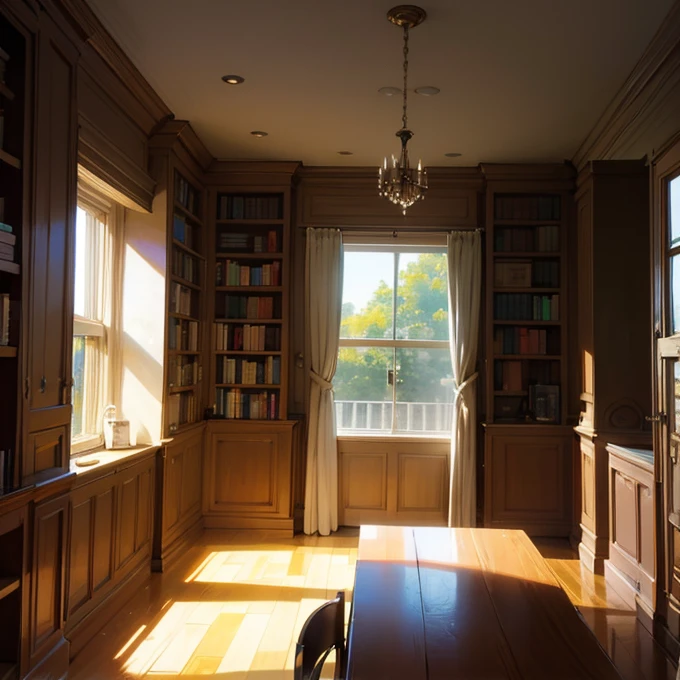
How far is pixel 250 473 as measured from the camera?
552cm

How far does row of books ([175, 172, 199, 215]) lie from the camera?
491cm

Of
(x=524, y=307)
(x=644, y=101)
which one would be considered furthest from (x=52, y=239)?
(x=524, y=307)

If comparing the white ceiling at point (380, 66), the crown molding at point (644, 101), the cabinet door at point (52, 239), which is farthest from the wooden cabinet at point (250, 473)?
the crown molding at point (644, 101)

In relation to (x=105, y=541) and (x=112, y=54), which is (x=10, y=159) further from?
(x=105, y=541)

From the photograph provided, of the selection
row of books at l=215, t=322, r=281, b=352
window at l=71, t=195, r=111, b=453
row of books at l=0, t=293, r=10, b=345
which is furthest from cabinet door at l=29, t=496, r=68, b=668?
row of books at l=215, t=322, r=281, b=352

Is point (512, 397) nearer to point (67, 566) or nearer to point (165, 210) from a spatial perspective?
point (165, 210)

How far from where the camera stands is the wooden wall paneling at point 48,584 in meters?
2.62

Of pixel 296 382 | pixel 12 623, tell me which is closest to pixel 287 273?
pixel 296 382

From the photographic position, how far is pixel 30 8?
8.59 feet

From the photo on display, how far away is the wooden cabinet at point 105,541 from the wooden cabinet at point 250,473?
45.6 inches

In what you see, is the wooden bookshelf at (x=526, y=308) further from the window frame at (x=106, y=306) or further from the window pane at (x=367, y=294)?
the window frame at (x=106, y=306)

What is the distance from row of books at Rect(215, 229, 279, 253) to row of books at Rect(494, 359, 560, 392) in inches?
90.7

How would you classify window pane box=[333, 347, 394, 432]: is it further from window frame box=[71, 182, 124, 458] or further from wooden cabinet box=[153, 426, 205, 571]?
window frame box=[71, 182, 124, 458]

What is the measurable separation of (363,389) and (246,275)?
151 cm
